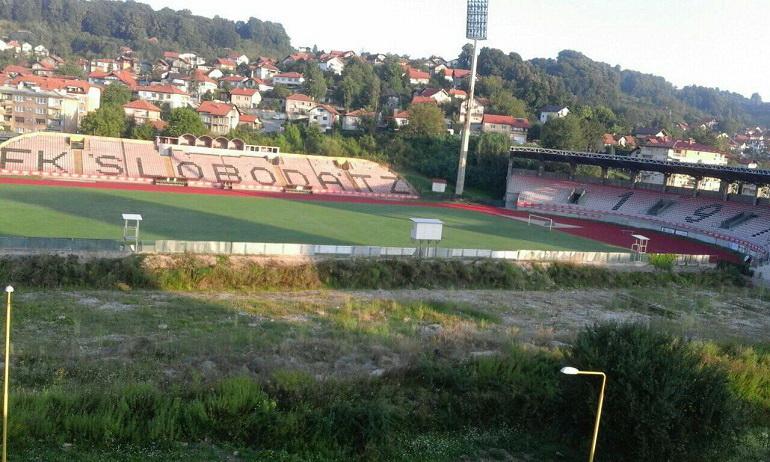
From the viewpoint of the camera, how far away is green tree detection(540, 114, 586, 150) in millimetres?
65625

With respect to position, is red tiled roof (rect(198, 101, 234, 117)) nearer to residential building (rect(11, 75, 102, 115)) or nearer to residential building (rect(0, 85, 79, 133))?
residential building (rect(11, 75, 102, 115))

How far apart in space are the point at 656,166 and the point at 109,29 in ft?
550

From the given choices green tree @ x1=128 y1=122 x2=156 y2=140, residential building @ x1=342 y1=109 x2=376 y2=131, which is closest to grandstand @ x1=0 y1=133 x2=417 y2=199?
green tree @ x1=128 y1=122 x2=156 y2=140

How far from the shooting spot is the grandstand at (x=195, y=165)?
150 ft

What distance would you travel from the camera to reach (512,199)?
53812 millimetres

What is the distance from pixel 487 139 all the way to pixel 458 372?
51833 mm

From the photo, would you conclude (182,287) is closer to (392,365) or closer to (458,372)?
(392,365)

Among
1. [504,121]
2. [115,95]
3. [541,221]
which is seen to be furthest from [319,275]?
[504,121]

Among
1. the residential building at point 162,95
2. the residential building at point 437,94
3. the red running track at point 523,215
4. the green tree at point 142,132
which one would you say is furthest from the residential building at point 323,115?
the red running track at point 523,215

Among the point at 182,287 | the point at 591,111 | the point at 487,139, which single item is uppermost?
the point at 591,111

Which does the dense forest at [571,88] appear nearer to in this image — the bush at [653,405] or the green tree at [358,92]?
the green tree at [358,92]

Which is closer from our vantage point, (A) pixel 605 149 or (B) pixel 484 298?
(B) pixel 484 298

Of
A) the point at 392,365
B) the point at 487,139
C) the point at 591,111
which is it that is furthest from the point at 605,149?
the point at 392,365

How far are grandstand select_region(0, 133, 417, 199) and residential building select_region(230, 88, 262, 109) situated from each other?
130 feet
